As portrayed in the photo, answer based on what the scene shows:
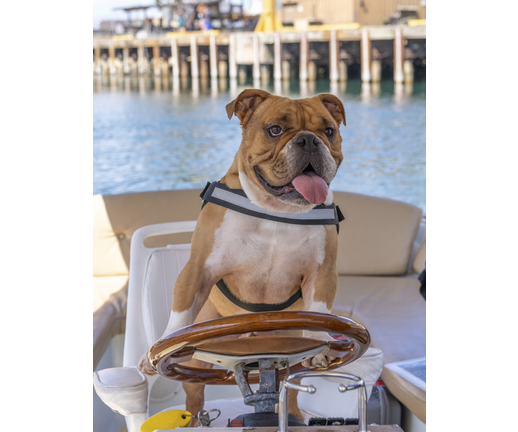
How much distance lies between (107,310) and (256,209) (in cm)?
190

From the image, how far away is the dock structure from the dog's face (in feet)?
35.3

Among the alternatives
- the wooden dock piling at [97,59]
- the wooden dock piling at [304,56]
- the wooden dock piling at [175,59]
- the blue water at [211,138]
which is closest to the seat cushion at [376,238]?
the blue water at [211,138]

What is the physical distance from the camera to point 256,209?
104cm

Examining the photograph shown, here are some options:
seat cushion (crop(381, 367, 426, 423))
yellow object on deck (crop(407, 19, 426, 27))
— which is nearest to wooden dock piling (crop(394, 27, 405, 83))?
yellow object on deck (crop(407, 19, 426, 27))

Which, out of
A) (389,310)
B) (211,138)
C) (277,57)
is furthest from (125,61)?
(389,310)

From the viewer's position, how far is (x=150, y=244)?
2.99 meters

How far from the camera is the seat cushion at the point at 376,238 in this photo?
3.15m

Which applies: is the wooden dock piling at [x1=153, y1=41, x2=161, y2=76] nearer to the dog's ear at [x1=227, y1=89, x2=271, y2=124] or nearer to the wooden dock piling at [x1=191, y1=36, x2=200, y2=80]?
the wooden dock piling at [x1=191, y1=36, x2=200, y2=80]

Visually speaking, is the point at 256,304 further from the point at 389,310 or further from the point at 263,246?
the point at 389,310

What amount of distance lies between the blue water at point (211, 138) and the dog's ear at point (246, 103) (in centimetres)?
834

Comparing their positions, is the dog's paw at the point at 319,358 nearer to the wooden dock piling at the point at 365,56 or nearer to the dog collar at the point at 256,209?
the dog collar at the point at 256,209

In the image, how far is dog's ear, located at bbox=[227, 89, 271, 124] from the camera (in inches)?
41.2
